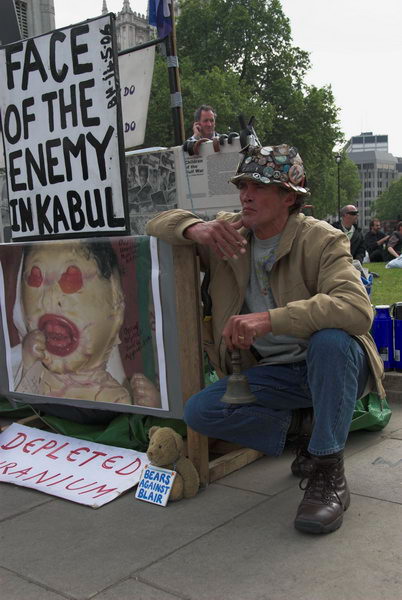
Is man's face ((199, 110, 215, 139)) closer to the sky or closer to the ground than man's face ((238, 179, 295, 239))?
closer to the sky

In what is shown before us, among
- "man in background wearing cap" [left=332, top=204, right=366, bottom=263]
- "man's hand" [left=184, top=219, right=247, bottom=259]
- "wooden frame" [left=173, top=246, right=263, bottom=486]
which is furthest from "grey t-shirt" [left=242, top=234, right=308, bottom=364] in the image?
"man in background wearing cap" [left=332, top=204, right=366, bottom=263]

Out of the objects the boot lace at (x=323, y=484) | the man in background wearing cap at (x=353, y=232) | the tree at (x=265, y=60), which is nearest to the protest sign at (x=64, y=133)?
the boot lace at (x=323, y=484)

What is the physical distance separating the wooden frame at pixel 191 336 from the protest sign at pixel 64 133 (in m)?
0.50

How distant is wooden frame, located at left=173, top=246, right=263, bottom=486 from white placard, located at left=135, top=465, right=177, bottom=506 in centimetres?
17

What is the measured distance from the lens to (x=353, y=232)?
9.59 m

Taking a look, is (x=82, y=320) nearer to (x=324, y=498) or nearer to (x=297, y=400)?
(x=297, y=400)

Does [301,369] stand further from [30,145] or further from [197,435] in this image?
[30,145]

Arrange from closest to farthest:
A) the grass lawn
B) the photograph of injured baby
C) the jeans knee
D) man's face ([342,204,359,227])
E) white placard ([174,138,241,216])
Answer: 1. the jeans knee
2. the photograph of injured baby
3. white placard ([174,138,241,216])
4. the grass lawn
5. man's face ([342,204,359,227])

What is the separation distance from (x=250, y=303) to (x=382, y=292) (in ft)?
20.9

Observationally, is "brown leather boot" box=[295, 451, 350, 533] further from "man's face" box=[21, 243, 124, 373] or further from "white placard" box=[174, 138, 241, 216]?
"white placard" box=[174, 138, 241, 216]

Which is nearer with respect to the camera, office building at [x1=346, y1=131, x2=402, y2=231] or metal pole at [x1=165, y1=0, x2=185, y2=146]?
metal pole at [x1=165, y1=0, x2=185, y2=146]

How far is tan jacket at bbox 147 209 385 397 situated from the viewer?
98.8 inches

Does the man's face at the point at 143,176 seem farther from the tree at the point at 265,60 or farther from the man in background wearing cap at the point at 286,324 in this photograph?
the tree at the point at 265,60

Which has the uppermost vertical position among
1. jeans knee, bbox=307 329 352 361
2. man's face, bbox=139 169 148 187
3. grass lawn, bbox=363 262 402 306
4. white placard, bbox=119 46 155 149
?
white placard, bbox=119 46 155 149
